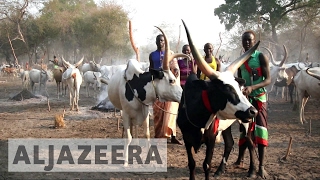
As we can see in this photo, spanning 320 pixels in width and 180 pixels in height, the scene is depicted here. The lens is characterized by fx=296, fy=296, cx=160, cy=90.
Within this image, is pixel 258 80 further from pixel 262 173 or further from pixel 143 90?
pixel 143 90

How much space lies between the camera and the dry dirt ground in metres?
4.52

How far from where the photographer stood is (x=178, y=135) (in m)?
7.11

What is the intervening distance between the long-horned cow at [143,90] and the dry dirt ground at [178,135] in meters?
0.96

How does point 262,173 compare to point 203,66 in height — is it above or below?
below

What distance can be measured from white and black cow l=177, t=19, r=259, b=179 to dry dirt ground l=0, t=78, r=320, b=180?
95 centimetres

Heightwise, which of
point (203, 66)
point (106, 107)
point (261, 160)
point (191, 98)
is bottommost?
point (261, 160)

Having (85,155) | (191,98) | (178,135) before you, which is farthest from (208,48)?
(85,155)

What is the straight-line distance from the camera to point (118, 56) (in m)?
37.3

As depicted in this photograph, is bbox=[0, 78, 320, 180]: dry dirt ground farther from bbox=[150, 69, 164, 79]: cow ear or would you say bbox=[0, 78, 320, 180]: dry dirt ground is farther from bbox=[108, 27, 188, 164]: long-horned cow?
bbox=[150, 69, 164, 79]: cow ear

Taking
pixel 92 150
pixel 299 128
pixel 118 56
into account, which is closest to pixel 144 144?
pixel 92 150

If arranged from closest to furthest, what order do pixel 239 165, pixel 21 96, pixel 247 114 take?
1. pixel 247 114
2. pixel 239 165
3. pixel 21 96

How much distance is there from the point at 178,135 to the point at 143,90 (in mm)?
2578

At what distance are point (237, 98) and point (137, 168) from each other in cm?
235

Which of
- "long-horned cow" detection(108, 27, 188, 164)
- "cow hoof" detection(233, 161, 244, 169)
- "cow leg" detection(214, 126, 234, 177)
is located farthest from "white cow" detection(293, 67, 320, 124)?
"long-horned cow" detection(108, 27, 188, 164)
